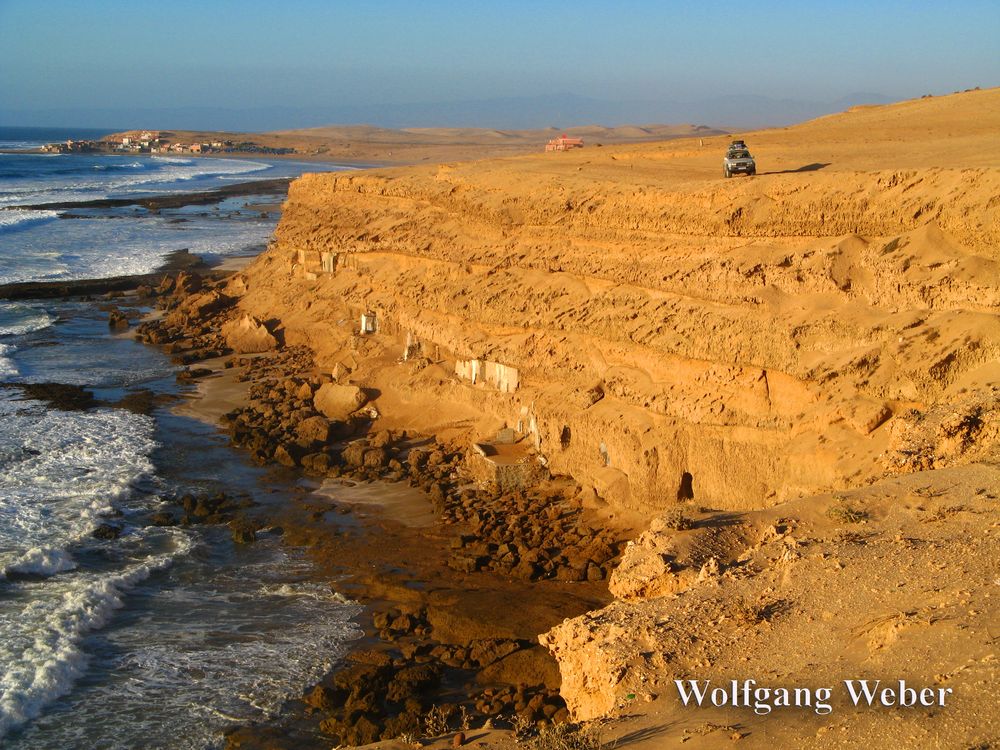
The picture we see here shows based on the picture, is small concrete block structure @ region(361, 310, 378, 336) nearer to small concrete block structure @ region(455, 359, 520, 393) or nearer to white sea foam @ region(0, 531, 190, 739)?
small concrete block structure @ region(455, 359, 520, 393)

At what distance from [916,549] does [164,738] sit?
701 cm

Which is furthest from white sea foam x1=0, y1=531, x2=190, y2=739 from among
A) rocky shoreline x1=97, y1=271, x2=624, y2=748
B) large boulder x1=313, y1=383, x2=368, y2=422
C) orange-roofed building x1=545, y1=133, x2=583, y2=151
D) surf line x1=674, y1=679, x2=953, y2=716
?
orange-roofed building x1=545, y1=133, x2=583, y2=151

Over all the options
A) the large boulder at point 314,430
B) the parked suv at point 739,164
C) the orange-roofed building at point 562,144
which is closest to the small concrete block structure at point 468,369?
the large boulder at point 314,430

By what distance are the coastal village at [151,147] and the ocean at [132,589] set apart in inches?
4185

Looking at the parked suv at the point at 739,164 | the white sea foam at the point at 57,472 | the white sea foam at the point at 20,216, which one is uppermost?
the parked suv at the point at 739,164

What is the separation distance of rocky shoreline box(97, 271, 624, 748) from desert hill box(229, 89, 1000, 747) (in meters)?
0.93

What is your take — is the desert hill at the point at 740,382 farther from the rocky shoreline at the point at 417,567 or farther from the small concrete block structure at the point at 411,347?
the rocky shoreline at the point at 417,567

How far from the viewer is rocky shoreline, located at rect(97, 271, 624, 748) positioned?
30.6 feet

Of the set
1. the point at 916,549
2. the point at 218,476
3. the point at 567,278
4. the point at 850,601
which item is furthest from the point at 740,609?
the point at 218,476

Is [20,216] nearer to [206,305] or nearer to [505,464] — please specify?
[206,305]

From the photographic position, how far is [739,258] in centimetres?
1280

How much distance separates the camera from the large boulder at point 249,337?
74.4 feet

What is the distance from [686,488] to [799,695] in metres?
6.64

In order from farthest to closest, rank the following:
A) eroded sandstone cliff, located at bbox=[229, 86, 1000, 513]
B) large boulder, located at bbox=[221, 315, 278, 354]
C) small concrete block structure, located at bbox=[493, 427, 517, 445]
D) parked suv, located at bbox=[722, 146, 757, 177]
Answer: large boulder, located at bbox=[221, 315, 278, 354], parked suv, located at bbox=[722, 146, 757, 177], small concrete block structure, located at bbox=[493, 427, 517, 445], eroded sandstone cliff, located at bbox=[229, 86, 1000, 513]
